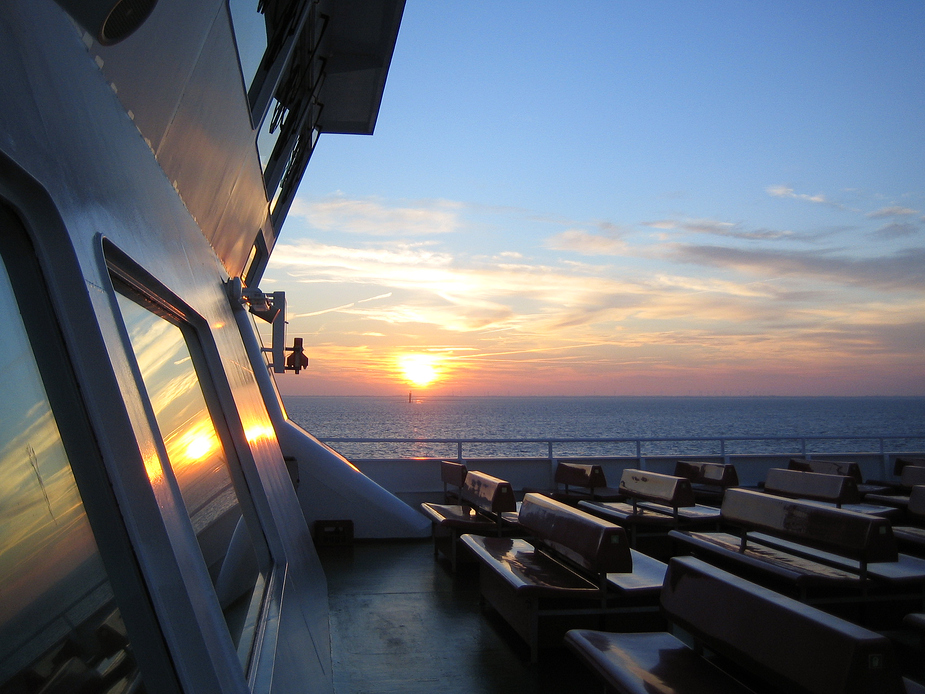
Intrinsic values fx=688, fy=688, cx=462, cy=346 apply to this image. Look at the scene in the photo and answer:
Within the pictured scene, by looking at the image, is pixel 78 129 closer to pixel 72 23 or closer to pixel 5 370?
pixel 72 23

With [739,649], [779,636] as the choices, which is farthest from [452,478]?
[779,636]

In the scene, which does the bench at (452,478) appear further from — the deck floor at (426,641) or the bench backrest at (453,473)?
the deck floor at (426,641)

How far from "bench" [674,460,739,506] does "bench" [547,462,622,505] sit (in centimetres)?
113

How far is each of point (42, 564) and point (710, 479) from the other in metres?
9.15

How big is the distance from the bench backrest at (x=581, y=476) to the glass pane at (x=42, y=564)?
25.8 ft

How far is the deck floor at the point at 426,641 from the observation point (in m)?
3.74

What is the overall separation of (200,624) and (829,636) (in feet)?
6.39

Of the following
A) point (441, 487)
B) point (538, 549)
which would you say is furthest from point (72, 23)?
point (441, 487)

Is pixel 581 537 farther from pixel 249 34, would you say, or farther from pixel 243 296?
pixel 249 34

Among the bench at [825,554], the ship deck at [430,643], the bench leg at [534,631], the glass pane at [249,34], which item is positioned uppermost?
the glass pane at [249,34]

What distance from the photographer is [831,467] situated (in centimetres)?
917

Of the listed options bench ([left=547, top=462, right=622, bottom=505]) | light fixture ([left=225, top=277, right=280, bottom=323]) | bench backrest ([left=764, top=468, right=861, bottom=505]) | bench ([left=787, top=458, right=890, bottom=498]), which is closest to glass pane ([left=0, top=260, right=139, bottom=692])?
light fixture ([left=225, top=277, right=280, bottom=323])

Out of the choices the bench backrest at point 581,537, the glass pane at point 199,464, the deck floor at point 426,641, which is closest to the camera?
the glass pane at point 199,464

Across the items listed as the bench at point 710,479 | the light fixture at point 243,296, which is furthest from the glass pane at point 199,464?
the bench at point 710,479
